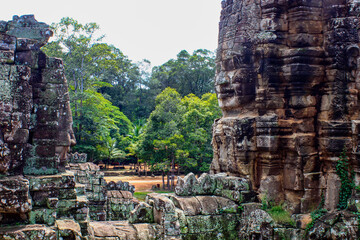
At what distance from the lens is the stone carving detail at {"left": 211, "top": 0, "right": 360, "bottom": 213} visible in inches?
321

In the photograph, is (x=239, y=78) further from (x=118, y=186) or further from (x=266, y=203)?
(x=118, y=186)

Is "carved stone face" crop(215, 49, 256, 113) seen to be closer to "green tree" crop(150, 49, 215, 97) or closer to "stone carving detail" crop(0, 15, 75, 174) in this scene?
"stone carving detail" crop(0, 15, 75, 174)

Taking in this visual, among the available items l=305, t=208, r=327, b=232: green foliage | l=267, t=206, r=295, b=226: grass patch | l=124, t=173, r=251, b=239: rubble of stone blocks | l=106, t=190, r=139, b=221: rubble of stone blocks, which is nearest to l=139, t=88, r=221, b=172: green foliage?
l=106, t=190, r=139, b=221: rubble of stone blocks

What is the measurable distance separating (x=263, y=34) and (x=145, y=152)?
19.7 m

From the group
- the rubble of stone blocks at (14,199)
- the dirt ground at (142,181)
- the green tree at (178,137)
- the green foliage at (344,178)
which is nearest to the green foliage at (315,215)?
the green foliage at (344,178)

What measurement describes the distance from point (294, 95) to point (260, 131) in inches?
44.0

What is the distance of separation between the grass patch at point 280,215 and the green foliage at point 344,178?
3.49ft

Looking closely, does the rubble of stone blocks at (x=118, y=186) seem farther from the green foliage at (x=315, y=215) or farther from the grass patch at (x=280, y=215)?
the green foliage at (x=315, y=215)

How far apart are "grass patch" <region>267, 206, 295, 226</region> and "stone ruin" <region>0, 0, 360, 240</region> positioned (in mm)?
67

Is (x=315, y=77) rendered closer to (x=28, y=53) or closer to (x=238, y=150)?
(x=238, y=150)

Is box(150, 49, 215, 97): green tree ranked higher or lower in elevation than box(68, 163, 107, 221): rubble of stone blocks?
higher

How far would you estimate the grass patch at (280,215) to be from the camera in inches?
312

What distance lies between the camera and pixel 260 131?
27.8 ft

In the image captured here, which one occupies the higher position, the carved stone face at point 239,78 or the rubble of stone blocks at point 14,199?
the carved stone face at point 239,78
